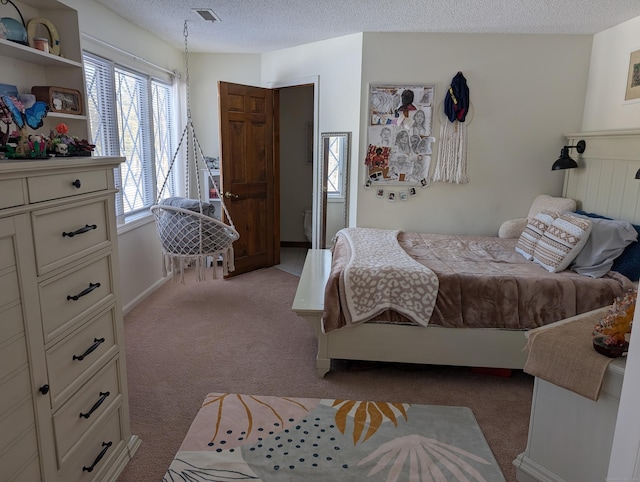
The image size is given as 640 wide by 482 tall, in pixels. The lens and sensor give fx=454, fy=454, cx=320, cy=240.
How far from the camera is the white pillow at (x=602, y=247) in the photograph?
8.91ft

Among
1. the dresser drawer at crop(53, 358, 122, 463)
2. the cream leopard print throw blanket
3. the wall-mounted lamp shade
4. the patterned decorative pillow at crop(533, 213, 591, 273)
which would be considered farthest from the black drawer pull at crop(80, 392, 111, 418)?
the wall-mounted lamp shade

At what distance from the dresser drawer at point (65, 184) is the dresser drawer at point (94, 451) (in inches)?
36.1

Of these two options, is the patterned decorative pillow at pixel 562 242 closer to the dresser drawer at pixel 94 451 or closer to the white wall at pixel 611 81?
the white wall at pixel 611 81

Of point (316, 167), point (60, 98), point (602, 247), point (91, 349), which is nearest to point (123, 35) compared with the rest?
point (60, 98)

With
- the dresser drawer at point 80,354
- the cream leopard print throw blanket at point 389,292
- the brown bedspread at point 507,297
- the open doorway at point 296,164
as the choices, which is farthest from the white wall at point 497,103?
the dresser drawer at point 80,354

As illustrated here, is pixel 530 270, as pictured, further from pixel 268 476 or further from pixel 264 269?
pixel 264 269

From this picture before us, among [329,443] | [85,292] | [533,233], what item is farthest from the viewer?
[533,233]

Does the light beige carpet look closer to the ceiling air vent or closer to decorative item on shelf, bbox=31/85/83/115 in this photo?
decorative item on shelf, bbox=31/85/83/115

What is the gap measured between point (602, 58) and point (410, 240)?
2161mm

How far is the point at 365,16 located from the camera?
3.46m

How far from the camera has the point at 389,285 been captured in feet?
8.74

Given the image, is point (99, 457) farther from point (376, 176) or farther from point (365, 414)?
point (376, 176)

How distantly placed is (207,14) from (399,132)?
6.08 feet

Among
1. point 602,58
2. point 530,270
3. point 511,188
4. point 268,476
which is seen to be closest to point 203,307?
point 268,476
